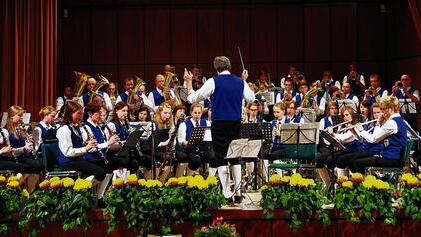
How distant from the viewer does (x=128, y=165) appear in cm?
938

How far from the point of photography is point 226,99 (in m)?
8.10

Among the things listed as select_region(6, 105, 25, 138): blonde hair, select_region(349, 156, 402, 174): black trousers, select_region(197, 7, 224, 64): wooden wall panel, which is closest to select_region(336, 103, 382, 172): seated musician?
select_region(349, 156, 402, 174): black trousers

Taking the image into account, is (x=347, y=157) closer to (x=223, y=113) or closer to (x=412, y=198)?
(x=223, y=113)

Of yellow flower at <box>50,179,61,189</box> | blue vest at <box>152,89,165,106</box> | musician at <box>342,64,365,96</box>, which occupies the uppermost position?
musician at <box>342,64,365,96</box>

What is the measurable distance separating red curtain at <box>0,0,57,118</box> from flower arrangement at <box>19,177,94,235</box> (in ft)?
20.6

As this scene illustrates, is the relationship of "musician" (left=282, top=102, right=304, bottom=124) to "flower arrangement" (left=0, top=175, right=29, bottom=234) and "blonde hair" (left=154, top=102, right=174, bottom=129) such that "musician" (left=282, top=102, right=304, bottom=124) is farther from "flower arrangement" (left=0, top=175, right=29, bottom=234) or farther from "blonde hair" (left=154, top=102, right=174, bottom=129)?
"flower arrangement" (left=0, top=175, right=29, bottom=234)

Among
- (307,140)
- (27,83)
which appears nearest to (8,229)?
(307,140)

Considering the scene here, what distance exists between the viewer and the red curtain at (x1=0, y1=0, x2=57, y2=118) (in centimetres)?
1293

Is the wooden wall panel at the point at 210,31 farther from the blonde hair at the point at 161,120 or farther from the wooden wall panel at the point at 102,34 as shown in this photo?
the blonde hair at the point at 161,120

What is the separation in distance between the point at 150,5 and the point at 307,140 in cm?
869

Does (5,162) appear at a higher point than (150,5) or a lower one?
lower

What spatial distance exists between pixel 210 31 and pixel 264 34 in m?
1.23

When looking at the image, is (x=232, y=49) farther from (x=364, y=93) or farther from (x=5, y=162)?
(x=5, y=162)

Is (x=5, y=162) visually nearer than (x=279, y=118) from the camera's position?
Yes
